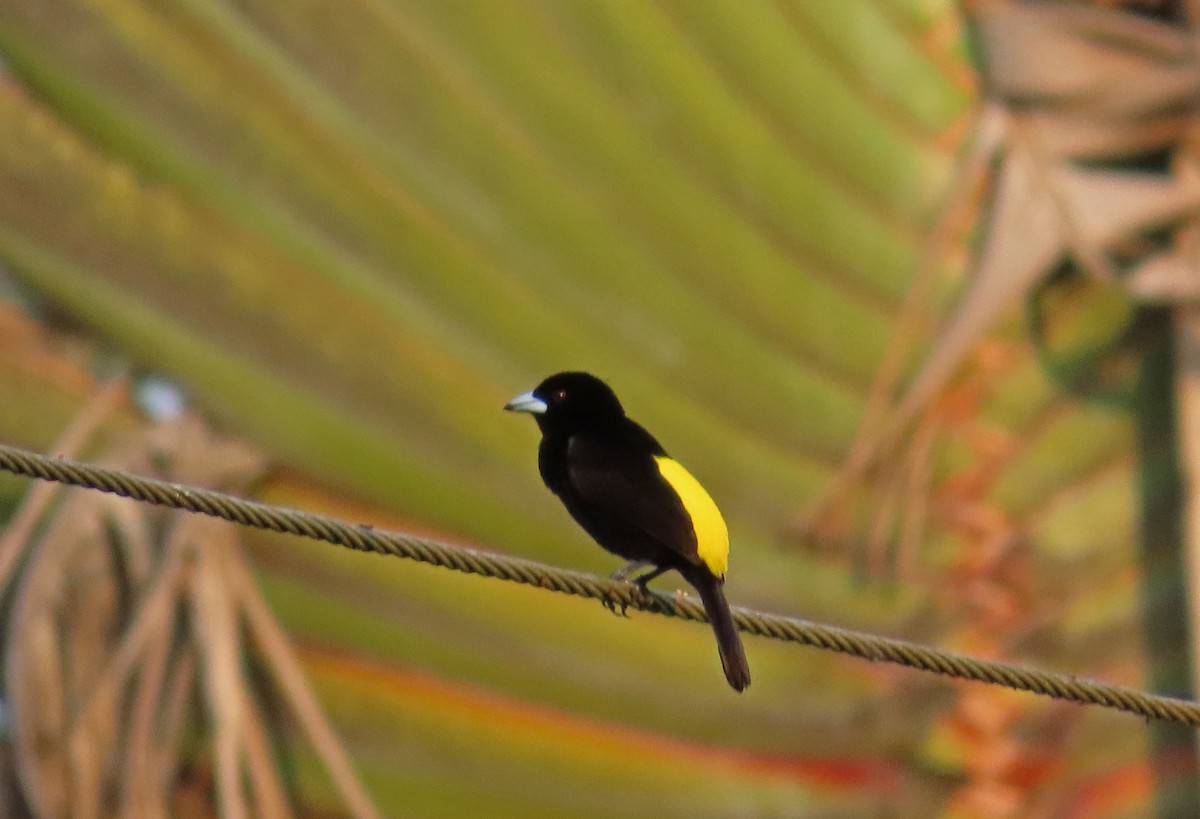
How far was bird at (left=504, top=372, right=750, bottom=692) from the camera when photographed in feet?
16.9

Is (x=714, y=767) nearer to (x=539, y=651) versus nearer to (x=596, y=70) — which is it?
(x=539, y=651)

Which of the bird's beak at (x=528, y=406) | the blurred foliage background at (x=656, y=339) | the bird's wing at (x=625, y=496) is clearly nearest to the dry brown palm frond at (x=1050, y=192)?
the blurred foliage background at (x=656, y=339)

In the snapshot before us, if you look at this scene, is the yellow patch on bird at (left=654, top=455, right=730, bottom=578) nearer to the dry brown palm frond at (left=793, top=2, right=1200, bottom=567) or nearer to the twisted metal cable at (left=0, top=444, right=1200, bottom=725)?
the twisted metal cable at (left=0, top=444, right=1200, bottom=725)

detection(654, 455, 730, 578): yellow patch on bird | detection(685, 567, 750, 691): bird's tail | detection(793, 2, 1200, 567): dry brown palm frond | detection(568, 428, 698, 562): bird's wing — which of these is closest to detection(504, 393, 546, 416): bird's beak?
detection(568, 428, 698, 562): bird's wing

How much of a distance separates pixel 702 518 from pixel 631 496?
230 millimetres

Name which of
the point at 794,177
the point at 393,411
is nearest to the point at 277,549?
the point at 393,411

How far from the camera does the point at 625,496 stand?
5.32 meters

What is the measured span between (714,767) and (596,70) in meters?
2.83

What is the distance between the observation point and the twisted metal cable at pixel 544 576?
13.5 ft

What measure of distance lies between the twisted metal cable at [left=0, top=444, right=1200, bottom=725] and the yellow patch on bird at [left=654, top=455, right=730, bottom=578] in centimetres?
41

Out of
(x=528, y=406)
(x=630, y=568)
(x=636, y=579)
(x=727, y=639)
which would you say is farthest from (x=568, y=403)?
(x=727, y=639)

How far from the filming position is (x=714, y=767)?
809 cm

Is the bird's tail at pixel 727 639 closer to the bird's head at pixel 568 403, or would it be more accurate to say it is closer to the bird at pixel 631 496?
the bird at pixel 631 496

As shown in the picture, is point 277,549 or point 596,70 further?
point 596,70
